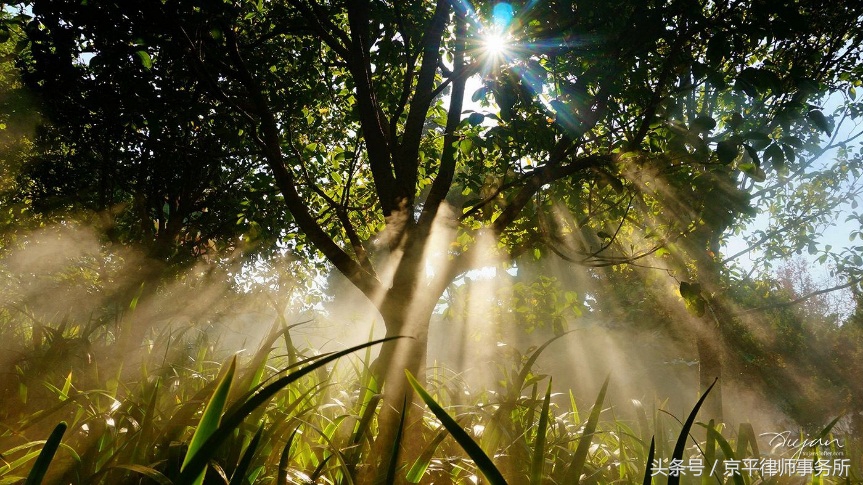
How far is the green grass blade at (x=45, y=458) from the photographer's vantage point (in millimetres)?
938

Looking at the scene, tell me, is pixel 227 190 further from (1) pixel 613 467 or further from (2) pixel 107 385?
(1) pixel 613 467

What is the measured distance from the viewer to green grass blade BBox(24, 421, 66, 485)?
94 cm

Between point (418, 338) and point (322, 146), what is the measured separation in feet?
8.45

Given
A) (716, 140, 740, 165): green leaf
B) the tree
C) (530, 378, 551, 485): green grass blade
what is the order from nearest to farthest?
(530, 378, 551, 485): green grass blade → (716, 140, 740, 165): green leaf → the tree

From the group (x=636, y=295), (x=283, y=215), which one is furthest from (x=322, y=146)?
(x=636, y=295)

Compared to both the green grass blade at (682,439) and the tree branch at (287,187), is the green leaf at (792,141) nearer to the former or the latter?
the green grass blade at (682,439)

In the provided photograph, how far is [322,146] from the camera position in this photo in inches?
168

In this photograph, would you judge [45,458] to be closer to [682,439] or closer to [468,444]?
[468,444]

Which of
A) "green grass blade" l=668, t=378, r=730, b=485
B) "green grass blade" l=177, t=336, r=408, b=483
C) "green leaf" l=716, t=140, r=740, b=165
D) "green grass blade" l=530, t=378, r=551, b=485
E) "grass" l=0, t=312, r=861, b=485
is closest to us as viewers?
"green grass blade" l=177, t=336, r=408, b=483

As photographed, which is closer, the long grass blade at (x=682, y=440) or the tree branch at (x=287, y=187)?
the long grass blade at (x=682, y=440)

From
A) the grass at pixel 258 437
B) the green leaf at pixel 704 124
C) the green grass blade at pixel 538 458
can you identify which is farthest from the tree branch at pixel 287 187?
the green leaf at pixel 704 124

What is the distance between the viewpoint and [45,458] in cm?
97

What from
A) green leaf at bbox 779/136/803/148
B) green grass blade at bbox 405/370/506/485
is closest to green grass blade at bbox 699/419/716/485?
green leaf at bbox 779/136/803/148

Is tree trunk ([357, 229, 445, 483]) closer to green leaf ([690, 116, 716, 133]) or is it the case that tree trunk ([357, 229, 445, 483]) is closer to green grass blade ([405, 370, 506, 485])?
green grass blade ([405, 370, 506, 485])
